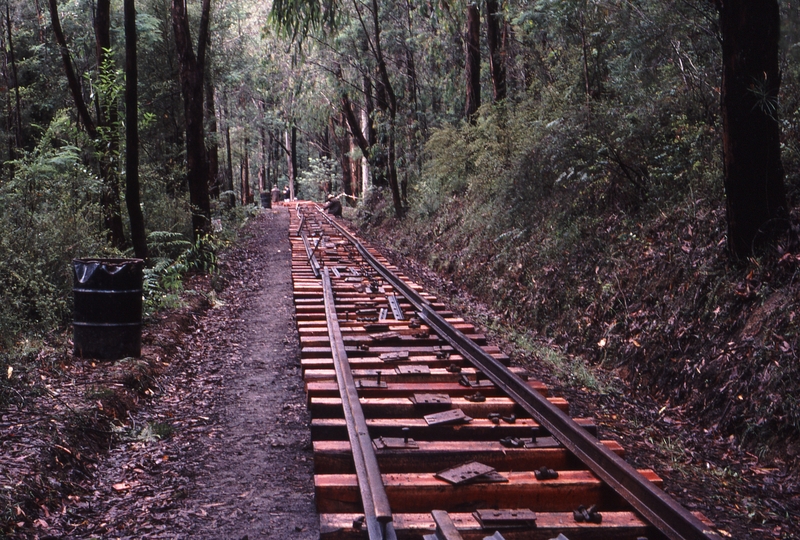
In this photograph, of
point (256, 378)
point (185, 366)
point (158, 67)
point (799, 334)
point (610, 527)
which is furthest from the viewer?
point (158, 67)

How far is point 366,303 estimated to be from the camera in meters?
8.87

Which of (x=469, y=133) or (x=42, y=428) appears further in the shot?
(x=469, y=133)

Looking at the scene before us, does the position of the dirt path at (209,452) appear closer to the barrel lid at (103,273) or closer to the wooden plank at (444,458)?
the wooden plank at (444,458)

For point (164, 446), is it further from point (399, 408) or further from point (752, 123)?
point (752, 123)

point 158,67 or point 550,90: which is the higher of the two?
point 158,67

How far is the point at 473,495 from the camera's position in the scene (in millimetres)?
3545

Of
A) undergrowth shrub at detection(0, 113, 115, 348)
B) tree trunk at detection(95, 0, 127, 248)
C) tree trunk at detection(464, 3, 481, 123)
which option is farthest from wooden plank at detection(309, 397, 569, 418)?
tree trunk at detection(464, 3, 481, 123)

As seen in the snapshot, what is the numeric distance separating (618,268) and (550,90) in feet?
18.1

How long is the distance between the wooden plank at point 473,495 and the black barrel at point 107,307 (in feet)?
12.6

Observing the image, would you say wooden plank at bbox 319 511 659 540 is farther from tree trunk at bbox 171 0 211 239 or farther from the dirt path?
tree trunk at bbox 171 0 211 239

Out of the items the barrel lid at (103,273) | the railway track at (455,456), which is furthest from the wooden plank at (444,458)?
the barrel lid at (103,273)

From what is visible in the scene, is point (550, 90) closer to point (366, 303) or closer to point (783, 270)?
point (366, 303)

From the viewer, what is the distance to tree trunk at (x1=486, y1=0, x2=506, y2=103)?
16375 millimetres

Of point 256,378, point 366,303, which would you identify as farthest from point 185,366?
point 366,303
